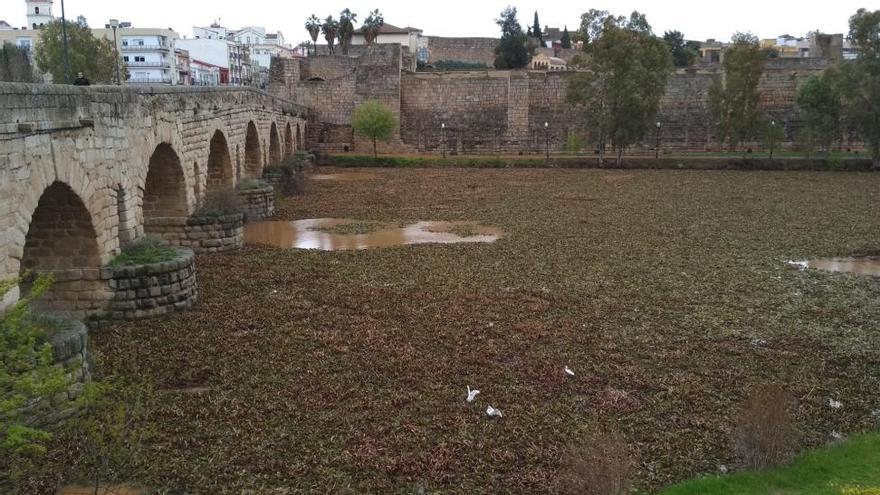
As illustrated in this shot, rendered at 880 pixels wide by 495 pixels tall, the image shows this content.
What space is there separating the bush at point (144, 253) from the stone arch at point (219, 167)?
10.2 m

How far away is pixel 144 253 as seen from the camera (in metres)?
14.9

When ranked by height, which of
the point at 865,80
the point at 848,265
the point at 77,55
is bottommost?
the point at 848,265

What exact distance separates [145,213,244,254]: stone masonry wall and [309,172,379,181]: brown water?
70.1ft

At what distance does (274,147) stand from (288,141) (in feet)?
17.0

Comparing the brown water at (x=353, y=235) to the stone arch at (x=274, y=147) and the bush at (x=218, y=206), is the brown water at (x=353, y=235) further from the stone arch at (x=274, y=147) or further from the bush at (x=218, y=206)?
the stone arch at (x=274, y=147)

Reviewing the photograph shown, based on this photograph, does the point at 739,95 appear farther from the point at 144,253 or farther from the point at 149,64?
the point at 149,64

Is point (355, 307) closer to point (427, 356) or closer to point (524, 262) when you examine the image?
point (427, 356)

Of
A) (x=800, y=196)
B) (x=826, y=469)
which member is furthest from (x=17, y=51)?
(x=826, y=469)

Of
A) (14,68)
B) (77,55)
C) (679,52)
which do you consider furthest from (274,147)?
(679,52)

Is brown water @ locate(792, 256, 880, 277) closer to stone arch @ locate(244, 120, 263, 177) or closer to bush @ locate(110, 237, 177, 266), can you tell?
bush @ locate(110, 237, 177, 266)

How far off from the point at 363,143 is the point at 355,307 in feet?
142

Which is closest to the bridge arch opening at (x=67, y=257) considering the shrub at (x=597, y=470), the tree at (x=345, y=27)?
the shrub at (x=597, y=470)

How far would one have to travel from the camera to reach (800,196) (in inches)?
1280

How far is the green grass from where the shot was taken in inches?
297
